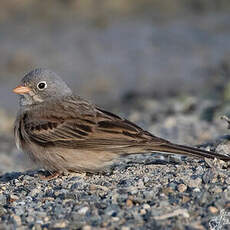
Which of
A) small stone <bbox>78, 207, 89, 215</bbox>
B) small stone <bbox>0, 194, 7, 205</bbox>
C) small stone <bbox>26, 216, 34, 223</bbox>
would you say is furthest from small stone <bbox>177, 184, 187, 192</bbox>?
small stone <bbox>0, 194, 7, 205</bbox>

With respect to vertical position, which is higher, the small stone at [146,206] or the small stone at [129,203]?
the small stone at [129,203]

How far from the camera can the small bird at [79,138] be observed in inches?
316

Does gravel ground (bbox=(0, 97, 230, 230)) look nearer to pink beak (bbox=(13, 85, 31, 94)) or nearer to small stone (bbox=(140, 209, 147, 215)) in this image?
small stone (bbox=(140, 209, 147, 215))

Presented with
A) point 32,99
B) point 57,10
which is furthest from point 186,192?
point 57,10

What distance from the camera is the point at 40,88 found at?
945 centimetres

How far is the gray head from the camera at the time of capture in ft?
30.8

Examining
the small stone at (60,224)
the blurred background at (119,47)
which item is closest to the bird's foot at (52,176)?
the small stone at (60,224)

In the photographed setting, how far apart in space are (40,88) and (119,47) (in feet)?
44.6

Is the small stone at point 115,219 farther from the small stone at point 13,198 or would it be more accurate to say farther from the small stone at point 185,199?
the small stone at point 13,198

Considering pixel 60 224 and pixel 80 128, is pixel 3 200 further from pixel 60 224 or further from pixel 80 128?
pixel 80 128

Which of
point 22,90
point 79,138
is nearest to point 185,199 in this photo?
point 79,138

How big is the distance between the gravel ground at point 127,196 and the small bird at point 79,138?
0.71 feet

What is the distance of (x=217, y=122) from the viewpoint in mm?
12219

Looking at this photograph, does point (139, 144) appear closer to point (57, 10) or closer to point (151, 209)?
point (151, 209)
